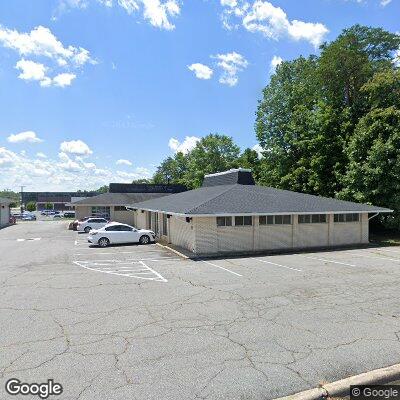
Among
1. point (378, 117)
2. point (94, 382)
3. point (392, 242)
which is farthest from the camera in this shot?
point (378, 117)

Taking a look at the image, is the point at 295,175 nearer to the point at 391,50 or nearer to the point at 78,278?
the point at 391,50

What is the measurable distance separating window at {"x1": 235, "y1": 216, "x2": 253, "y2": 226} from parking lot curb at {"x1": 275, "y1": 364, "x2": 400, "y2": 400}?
47.5 feet

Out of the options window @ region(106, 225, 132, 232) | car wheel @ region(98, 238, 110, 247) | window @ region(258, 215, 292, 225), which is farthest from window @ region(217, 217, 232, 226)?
car wheel @ region(98, 238, 110, 247)

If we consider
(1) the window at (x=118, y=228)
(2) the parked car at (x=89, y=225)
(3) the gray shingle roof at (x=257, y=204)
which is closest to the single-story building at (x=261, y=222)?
(3) the gray shingle roof at (x=257, y=204)

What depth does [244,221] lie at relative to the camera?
68.5 ft

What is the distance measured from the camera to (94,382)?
→ 585cm

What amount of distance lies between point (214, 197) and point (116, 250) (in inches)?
261

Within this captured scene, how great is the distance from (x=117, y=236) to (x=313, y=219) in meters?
12.5

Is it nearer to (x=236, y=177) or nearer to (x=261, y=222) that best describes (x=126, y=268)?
(x=261, y=222)

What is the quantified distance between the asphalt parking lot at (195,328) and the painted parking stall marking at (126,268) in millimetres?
88

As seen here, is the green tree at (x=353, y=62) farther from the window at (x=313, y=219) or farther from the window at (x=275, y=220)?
the window at (x=275, y=220)

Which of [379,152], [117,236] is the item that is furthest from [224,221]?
[379,152]

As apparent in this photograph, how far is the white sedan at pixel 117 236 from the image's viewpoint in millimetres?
24255

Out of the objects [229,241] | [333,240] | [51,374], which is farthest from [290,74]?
[51,374]
